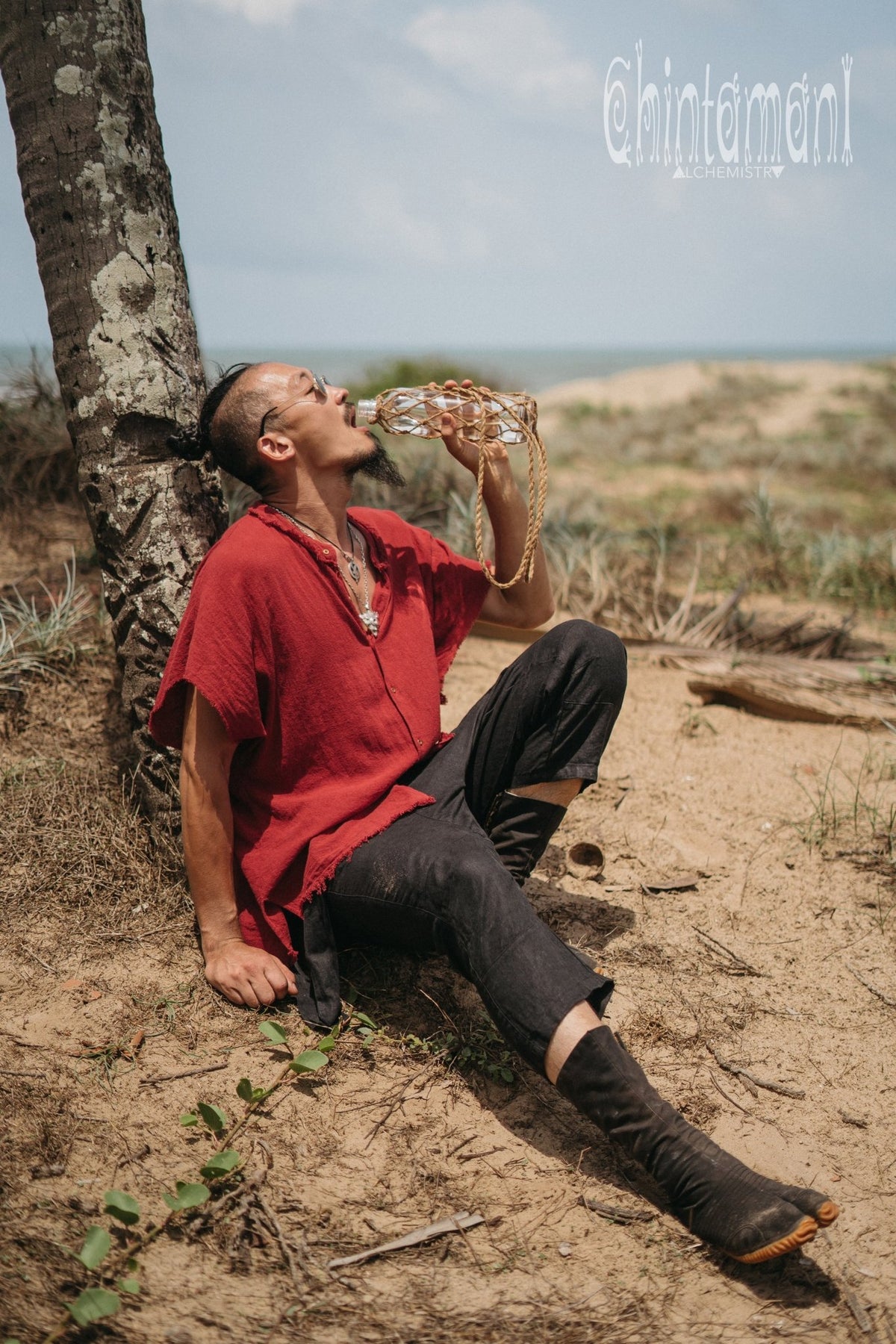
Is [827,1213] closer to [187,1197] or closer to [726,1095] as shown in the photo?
[726,1095]

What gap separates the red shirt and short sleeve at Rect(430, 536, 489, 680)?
253mm

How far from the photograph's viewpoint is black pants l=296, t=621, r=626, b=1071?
201 cm

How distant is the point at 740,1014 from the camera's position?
2543 millimetres

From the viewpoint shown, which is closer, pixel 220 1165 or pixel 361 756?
pixel 220 1165

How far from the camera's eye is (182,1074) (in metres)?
2.19

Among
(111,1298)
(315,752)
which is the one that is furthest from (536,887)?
(111,1298)

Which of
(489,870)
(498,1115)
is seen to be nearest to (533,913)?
(489,870)

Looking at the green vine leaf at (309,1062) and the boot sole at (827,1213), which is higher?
the green vine leaf at (309,1062)

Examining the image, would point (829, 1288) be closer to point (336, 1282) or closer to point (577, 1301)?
point (577, 1301)

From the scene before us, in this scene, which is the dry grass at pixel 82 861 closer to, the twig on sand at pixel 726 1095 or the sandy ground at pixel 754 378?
the twig on sand at pixel 726 1095

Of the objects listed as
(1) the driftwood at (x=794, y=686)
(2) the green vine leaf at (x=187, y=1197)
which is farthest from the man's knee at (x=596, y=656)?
(1) the driftwood at (x=794, y=686)

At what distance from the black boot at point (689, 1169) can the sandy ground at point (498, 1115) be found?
10cm

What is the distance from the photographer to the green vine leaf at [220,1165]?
6.12ft

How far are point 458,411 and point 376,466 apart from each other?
243 millimetres
